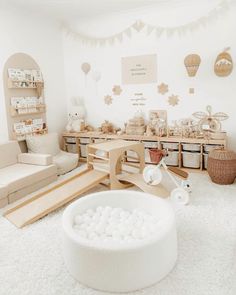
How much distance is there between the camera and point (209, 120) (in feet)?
15.4

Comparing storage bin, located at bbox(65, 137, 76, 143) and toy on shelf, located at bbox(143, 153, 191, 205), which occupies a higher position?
storage bin, located at bbox(65, 137, 76, 143)

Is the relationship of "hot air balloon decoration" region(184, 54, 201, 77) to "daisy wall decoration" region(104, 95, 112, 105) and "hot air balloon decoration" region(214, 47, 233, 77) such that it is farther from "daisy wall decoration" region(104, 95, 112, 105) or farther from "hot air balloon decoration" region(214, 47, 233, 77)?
"daisy wall decoration" region(104, 95, 112, 105)

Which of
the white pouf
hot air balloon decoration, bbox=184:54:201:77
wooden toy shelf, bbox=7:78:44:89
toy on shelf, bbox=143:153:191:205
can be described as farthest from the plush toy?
the white pouf

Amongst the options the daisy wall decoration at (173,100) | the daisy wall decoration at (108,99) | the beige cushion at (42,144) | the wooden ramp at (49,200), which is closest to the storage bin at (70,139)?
the beige cushion at (42,144)

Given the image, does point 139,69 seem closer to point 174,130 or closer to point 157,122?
point 157,122

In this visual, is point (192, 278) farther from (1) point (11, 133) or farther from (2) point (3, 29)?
(2) point (3, 29)

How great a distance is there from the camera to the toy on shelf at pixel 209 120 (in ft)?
15.1

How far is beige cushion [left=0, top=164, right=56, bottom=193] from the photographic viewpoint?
3533 mm

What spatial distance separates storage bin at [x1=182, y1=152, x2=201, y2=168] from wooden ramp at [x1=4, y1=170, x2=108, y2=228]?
4.94ft

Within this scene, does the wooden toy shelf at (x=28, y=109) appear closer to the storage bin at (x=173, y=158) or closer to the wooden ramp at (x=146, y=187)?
the wooden ramp at (x=146, y=187)

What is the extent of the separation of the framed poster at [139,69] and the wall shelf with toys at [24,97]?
5.07ft

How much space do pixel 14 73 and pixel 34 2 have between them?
1114mm

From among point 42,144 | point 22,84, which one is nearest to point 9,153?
point 42,144

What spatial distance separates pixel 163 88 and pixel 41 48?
2.32 m
